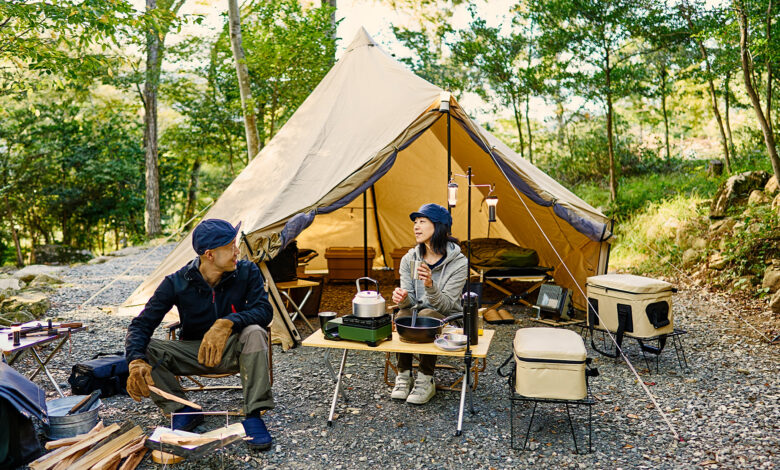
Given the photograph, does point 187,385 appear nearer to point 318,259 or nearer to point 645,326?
point 645,326

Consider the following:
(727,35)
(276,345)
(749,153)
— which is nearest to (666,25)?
(749,153)

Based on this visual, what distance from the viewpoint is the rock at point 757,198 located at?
6.04 meters

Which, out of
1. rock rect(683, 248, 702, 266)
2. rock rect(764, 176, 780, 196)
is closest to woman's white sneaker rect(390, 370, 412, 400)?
rock rect(683, 248, 702, 266)

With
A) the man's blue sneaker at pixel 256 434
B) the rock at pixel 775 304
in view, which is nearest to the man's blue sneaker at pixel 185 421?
the man's blue sneaker at pixel 256 434

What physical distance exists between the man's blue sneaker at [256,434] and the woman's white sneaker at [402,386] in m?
0.85

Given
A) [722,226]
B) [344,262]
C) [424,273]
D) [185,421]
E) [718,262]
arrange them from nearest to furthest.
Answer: [185,421] → [424,273] → [718,262] → [722,226] → [344,262]

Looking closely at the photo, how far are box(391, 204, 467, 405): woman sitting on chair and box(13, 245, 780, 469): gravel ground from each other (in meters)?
0.13

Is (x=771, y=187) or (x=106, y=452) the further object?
(x=771, y=187)

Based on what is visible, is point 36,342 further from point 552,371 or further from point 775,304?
point 775,304

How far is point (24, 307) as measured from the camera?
512 cm

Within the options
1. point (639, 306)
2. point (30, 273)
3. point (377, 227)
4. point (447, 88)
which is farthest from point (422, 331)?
point (30, 273)

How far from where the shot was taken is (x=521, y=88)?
9.71m

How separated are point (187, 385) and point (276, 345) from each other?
92 cm

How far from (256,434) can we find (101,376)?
48.6 inches
